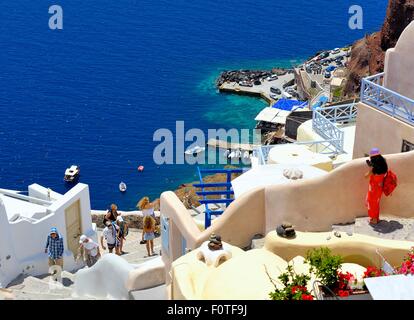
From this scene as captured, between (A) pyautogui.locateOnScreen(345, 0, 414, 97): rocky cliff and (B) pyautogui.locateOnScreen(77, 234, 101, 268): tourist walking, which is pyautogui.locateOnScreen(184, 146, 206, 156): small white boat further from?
(B) pyautogui.locateOnScreen(77, 234, 101, 268): tourist walking

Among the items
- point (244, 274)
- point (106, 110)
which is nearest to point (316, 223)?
point (244, 274)

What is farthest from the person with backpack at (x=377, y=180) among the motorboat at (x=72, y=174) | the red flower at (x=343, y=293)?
the motorboat at (x=72, y=174)

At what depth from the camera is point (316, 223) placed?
14430 millimetres

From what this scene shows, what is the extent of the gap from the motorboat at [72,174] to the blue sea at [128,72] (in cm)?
83

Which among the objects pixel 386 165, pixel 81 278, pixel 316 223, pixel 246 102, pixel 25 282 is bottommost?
pixel 246 102

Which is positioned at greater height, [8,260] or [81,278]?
[81,278]

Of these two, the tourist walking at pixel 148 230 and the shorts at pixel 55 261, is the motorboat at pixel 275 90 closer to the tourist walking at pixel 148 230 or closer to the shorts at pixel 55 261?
the tourist walking at pixel 148 230

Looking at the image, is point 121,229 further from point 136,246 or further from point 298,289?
point 298,289

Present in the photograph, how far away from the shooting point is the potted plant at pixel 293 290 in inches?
394

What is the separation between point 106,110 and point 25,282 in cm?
5923

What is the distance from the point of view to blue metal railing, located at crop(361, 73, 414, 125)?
1786 cm
